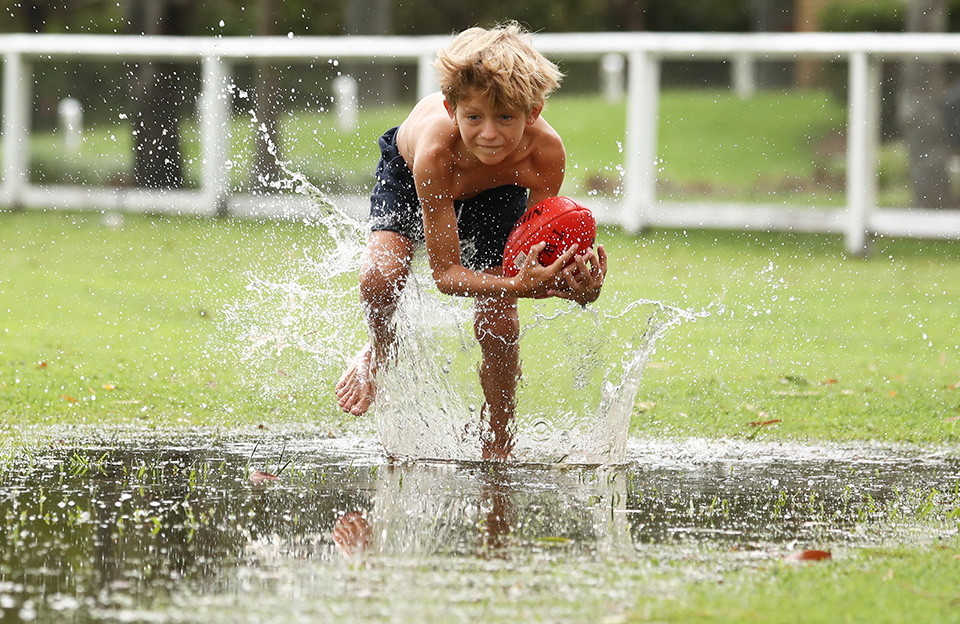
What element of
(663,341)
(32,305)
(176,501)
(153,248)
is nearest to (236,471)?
(176,501)

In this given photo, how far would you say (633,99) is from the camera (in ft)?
42.2

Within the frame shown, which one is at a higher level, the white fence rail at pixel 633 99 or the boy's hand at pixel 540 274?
the white fence rail at pixel 633 99

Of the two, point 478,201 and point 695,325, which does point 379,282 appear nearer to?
point 478,201

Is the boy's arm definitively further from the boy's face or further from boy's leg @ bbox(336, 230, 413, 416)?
boy's leg @ bbox(336, 230, 413, 416)

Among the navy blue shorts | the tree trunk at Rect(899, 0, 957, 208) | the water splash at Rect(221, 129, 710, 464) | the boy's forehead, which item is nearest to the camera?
the boy's forehead

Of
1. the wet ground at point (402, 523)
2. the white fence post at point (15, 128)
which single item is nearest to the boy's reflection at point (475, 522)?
the wet ground at point (402, 523)

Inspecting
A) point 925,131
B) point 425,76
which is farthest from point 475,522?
point 925,131

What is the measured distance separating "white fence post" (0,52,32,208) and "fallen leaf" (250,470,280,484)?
1052 centimetres

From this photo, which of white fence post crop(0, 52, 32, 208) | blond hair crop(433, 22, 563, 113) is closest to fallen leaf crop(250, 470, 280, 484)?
blond hair crop(433, 22, 563, 113)

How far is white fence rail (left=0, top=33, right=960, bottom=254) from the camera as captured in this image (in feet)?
39.6

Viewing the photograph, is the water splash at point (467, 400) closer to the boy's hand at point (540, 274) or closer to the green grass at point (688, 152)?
the boy's hand at point (540, 274)

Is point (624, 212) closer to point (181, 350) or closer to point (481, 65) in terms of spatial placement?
point (181, 350)

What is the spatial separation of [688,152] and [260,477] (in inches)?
474

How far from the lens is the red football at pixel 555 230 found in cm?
505
